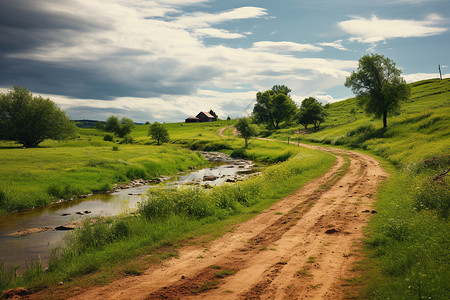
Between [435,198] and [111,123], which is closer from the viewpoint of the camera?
[435,198]

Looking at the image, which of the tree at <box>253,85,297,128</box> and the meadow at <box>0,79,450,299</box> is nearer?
the meadow at <box>0,79,450,299</box>

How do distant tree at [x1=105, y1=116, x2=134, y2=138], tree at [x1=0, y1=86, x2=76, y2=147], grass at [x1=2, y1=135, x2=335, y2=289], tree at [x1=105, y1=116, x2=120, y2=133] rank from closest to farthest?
grass at [x1=2, y1=135, x2=335, y2=289] < tree at [x1=0, y1=86, x2=76, y2=147] < distant tree at [x1=105, y1=116, x2=134, y2=138] < tree at [x1=105, y1=116, x2=120, y2=133]

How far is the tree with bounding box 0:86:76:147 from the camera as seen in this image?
60.1 m

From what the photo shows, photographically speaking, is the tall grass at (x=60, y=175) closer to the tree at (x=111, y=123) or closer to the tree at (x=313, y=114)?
the tree at (x=313, y=114)

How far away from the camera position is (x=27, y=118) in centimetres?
6162

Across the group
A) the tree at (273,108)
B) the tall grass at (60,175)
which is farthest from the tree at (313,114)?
the tall grass at (60,175)

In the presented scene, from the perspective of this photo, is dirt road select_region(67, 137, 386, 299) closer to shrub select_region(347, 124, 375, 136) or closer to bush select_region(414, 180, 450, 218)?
bush select_region(414, 180, 450, 218)

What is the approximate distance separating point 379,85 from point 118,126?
102567 millimetres

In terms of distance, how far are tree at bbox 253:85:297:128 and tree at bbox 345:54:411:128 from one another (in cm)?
4736

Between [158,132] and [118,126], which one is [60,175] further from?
[118,126]

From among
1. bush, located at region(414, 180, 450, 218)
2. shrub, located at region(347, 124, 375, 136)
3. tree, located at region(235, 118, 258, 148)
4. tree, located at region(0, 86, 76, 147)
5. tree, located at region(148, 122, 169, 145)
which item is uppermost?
tree, located at region(0, 86, 76, 147)

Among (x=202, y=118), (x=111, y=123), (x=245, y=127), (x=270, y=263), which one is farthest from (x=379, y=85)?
(x=202, y=118)

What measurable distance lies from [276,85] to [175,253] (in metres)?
143

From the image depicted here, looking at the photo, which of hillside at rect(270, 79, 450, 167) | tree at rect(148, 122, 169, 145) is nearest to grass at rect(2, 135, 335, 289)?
hillside at rect(270, 79, 450, 167)
